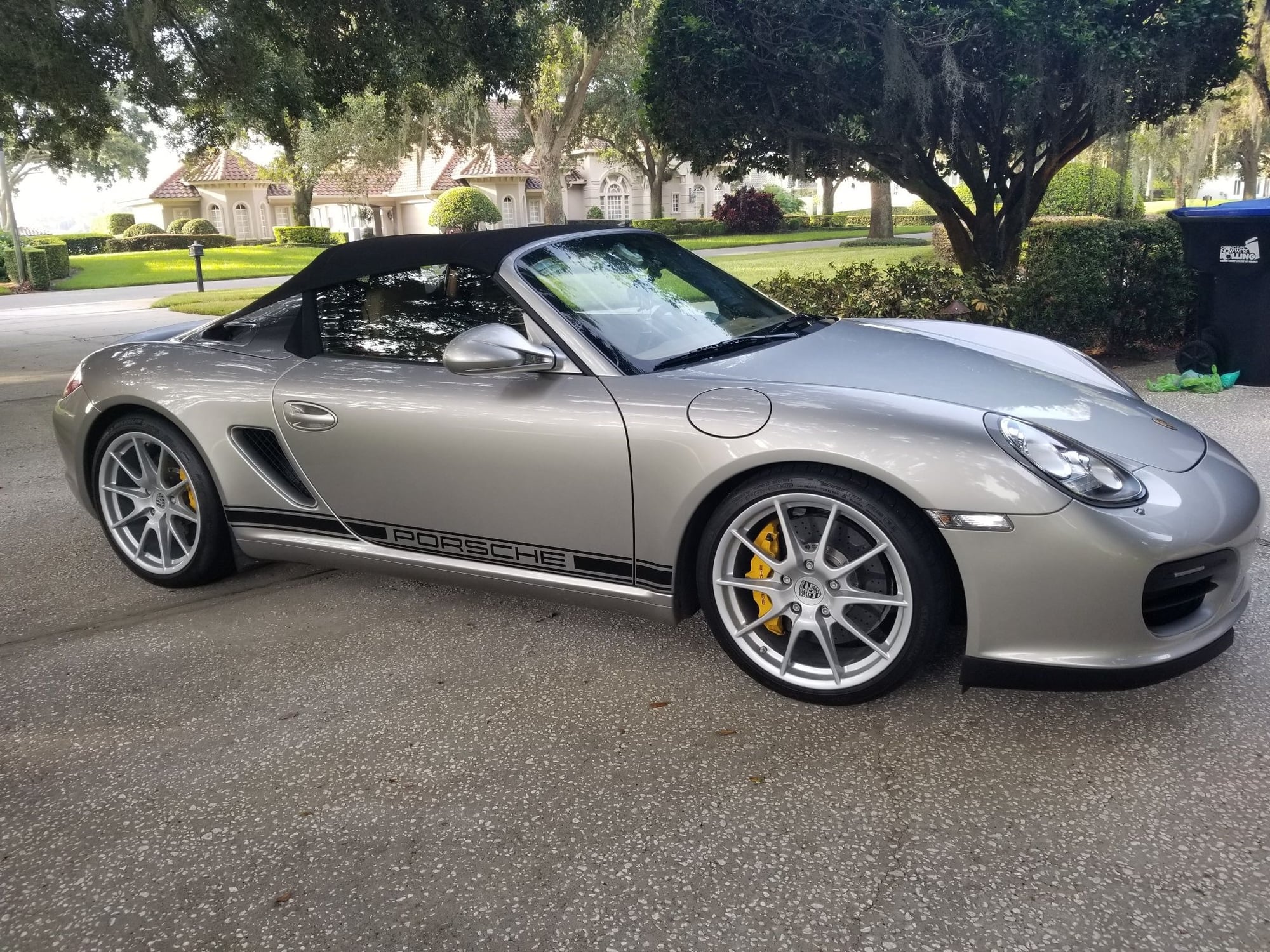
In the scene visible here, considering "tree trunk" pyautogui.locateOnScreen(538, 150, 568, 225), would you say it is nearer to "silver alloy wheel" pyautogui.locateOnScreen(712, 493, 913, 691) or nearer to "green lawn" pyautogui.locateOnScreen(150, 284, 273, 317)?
"green lawn" pyautogui.locateOnScreen(150, 284, 273, 317)

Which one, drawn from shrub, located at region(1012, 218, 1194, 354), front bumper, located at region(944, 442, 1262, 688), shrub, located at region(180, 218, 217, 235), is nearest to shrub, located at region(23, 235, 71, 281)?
shrub, located at region(180, 218, 217, 235)

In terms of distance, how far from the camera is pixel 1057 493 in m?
2.56

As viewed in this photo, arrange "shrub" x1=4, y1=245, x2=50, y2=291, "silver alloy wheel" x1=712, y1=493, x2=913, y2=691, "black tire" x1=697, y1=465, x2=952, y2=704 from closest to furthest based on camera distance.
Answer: "black tire" x1=697, y1=465, x2=952, y2=704, "silver alloy wheel" x1=712, y1=493, x2=913, y2=691, "shrub" x1=4, y1=245, x2=50, y2=291

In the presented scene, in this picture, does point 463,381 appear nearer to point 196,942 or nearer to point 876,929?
point 196,942

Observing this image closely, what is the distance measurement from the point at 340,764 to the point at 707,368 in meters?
1.58

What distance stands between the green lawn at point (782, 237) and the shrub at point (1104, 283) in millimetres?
23795

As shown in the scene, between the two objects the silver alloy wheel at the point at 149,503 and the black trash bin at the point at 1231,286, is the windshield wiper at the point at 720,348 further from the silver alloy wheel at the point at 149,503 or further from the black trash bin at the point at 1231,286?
the black trash bin at the point at 1231,286

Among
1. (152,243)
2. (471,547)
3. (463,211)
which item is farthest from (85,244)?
(471,547)

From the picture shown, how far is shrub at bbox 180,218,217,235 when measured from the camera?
5288 cm

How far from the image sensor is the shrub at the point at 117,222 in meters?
61.4

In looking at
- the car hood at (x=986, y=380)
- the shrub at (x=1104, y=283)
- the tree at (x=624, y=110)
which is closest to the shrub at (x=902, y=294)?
the shrub at (x=1104, y=283)

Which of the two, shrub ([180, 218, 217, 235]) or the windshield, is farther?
shrub ([180, 218, 217, 235])

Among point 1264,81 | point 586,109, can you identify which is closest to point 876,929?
point 1264,81

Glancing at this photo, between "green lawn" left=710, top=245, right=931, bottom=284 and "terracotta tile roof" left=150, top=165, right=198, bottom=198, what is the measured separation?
4849 centimetres
